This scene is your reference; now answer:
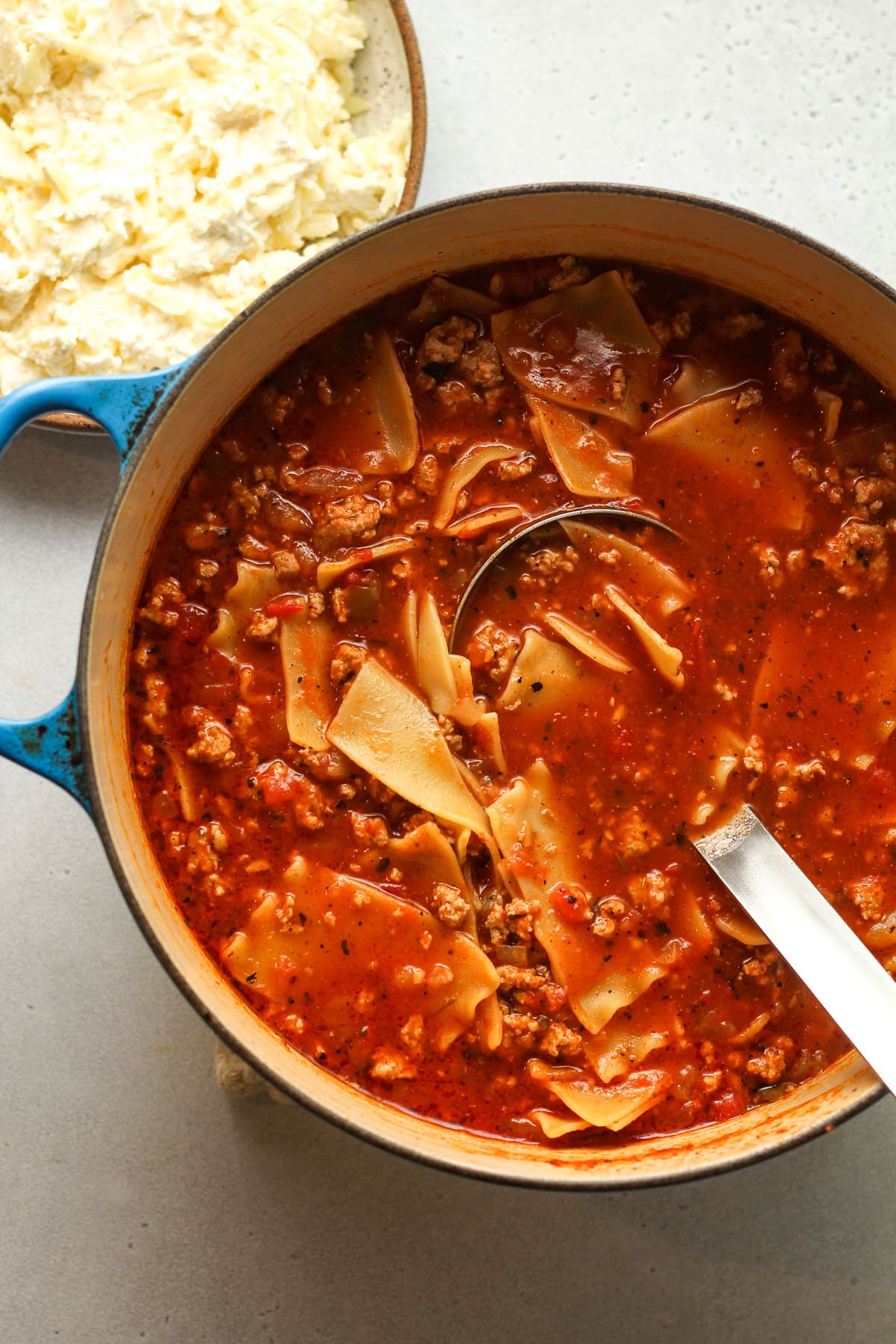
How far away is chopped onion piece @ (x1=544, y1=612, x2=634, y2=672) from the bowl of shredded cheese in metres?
1.36

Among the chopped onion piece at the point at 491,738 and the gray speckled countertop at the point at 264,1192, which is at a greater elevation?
the chopped onion piece at the point at 491,738

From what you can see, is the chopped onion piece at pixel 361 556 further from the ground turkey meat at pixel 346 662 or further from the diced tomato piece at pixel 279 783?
the diced tomato piece at pixel 279 783

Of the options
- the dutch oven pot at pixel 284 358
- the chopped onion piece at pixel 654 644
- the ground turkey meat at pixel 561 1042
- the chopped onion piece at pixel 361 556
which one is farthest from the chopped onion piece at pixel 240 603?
the ground turkey meat at pixel 561 1042

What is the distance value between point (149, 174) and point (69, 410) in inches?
44.9

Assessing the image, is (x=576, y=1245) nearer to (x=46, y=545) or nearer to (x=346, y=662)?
(x=346, y=662)

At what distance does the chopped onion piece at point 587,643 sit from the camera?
304cm

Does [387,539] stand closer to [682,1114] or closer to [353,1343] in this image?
[682,1114]

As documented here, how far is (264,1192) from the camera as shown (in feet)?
11.1

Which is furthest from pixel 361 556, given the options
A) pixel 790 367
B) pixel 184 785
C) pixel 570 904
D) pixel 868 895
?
pixel 868 895

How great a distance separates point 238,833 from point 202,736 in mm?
284

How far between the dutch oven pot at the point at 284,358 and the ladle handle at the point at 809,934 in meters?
0.15

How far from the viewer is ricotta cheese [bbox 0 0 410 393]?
332 cm

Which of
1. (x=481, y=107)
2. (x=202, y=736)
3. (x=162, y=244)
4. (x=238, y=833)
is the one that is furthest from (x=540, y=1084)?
(x=481, y=107)

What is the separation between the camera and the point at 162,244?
11.0 feet
